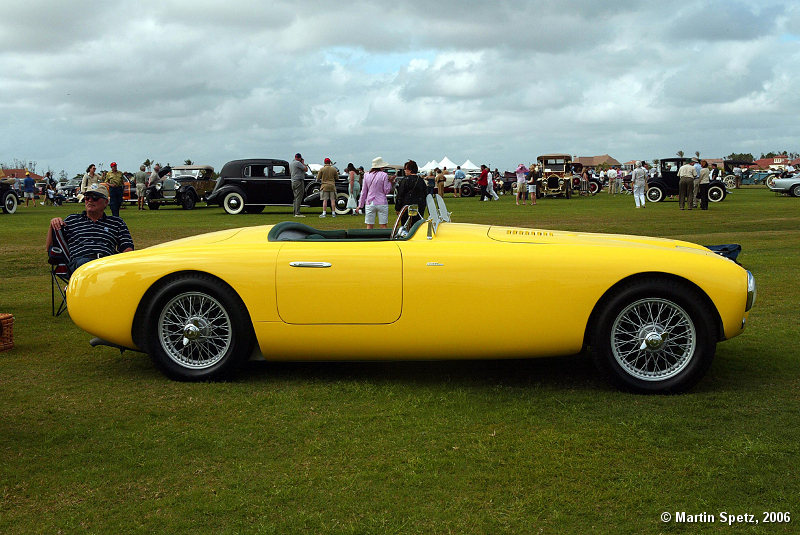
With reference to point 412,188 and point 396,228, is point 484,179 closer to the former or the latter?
point 412,188

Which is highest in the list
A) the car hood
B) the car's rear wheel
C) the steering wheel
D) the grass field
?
the car's rear wheel

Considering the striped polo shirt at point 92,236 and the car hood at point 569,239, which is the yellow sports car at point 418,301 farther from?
the striped polo shirt at point 92,236

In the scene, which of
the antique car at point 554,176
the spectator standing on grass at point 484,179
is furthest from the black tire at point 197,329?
the antique car at point 554,176

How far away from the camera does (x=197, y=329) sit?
5094 mm

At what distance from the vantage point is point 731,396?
4730 mm

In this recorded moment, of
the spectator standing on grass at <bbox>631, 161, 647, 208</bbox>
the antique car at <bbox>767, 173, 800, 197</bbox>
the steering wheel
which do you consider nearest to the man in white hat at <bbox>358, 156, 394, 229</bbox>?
the steering wheel

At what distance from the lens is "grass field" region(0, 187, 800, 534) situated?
10.4 feet

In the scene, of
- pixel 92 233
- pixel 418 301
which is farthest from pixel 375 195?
pixel 418 301

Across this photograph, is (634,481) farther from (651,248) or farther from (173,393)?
(173,393)

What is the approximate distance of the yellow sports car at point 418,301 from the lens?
15.7ft

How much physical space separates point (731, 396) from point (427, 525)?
2.51m

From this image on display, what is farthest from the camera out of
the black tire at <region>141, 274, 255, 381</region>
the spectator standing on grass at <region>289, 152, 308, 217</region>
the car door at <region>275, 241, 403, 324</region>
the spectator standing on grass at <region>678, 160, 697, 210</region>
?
the spectator standing on grass at <region>678, 160, 697, 210</region>

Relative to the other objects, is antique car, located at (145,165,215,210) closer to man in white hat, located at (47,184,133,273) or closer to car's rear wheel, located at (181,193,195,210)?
car's rear wheel, located at (181,193,195,210)

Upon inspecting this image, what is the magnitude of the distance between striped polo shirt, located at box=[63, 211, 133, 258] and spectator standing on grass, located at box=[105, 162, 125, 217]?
13.2 meters
